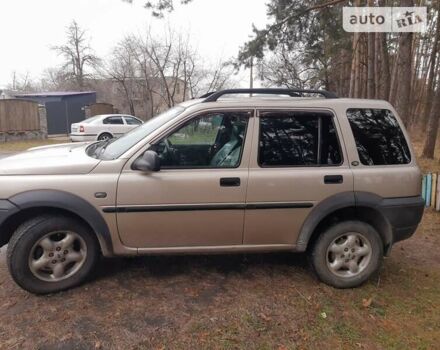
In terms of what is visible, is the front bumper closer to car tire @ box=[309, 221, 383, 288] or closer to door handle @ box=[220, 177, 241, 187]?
car tire @ box=[309, 221, 383, 288]

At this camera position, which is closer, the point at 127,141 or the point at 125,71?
the point at 127,141

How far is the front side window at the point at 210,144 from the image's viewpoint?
3.28m

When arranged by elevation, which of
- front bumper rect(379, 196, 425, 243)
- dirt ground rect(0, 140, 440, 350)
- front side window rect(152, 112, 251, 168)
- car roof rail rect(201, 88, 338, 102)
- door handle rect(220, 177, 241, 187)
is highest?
car roof rail rect(201, 88, 338, 102)

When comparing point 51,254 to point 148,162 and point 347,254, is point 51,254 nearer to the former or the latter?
point 148,162

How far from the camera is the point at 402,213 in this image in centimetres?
348

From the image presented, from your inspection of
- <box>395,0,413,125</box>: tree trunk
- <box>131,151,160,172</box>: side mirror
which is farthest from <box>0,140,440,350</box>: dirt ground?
<box>395,0,413,125</box>: tree trunk

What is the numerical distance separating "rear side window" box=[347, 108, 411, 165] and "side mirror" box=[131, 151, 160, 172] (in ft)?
6.03

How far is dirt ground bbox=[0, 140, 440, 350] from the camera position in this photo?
2.71 m

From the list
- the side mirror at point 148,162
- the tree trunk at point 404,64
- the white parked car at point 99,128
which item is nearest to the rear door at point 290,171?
the side mirror at point 148,162

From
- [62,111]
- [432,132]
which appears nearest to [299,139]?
[432,132]

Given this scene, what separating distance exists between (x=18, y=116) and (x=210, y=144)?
1858 cm

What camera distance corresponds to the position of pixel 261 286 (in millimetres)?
3502

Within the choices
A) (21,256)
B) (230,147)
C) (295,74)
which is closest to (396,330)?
(230,147)

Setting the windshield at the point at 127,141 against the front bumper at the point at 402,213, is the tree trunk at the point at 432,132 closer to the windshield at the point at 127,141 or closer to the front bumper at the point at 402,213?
the front bumper at the point at 402,213
